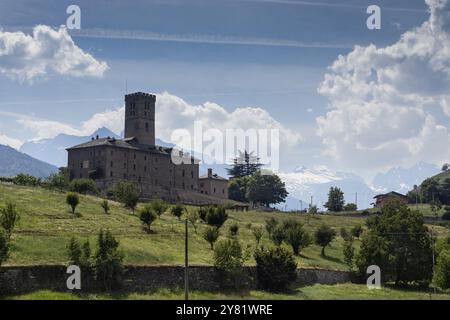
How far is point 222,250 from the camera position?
59.4m

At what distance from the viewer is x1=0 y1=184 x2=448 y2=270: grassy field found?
54312 mm

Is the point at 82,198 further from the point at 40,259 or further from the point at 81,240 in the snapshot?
the point at 40,259

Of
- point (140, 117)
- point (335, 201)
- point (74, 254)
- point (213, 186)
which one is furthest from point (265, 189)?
point (74, 254)

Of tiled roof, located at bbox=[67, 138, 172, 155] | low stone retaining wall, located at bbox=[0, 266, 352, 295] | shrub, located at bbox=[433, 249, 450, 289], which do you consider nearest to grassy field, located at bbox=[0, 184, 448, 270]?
low stone retaining wall, located at bbox=[0, 266, 352, 295]

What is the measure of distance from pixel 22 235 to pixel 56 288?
368 inches

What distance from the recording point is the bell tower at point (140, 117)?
15212 centimetres

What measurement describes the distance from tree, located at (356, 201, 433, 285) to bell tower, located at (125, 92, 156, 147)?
85.7 m

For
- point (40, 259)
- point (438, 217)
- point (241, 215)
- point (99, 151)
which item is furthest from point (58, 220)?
point (438, 217)

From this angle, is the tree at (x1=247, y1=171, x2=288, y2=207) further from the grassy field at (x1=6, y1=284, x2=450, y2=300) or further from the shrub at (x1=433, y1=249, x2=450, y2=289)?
the shrub at (x1=433, y1=249, x2=450, y2=289)

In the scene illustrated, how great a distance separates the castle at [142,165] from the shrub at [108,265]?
66659 mm

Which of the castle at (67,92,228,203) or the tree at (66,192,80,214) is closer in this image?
the tree at (66,192,80,214)

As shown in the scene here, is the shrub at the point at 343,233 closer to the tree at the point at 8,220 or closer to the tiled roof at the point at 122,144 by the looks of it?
the tree at the point at 8,220

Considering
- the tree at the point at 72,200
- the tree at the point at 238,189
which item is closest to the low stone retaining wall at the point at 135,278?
the tree at the point at 72,200

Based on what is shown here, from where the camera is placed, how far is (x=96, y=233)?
204 feet
